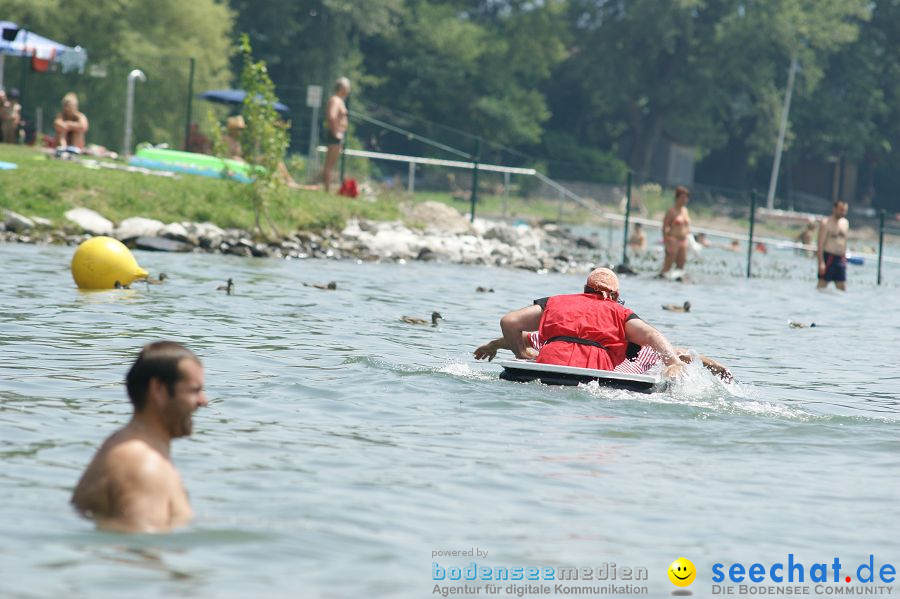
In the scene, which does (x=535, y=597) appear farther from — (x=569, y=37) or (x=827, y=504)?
(x=569, y=37)

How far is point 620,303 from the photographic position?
1194cm

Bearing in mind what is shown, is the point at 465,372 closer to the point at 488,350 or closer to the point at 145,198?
the point at 488,350

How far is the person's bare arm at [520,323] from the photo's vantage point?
12.1 meters

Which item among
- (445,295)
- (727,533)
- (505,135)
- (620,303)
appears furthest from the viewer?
(505,135)

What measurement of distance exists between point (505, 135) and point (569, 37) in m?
7.78

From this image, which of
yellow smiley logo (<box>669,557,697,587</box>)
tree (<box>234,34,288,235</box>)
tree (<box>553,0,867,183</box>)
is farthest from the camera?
tree (<box>553,0,867,183</box>)

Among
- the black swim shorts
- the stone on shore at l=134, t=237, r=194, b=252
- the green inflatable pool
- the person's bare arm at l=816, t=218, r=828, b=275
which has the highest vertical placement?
the green inflatable pool

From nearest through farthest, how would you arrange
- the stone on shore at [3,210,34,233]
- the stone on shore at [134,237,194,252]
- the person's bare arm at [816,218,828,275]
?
the stone on shore at [3,210,34,233] < the stone on shore at [134,237,194,252] < the person's bare arm at [816,218,828,275]

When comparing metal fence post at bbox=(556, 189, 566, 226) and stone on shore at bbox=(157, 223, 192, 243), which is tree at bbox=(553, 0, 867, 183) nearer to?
metal fence post at bbox=(556, 189, 566, 226)

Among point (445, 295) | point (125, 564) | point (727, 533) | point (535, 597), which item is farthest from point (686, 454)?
point (445, 295)

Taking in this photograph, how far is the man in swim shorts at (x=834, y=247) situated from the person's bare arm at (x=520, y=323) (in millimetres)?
15410

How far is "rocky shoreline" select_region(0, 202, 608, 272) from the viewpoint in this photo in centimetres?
2506

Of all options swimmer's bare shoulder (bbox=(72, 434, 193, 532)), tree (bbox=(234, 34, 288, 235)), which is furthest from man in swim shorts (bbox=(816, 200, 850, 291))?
swimmer's bare shoulder (bbox=(72, 434, 193, 532))

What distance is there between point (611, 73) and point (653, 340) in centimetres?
6435
